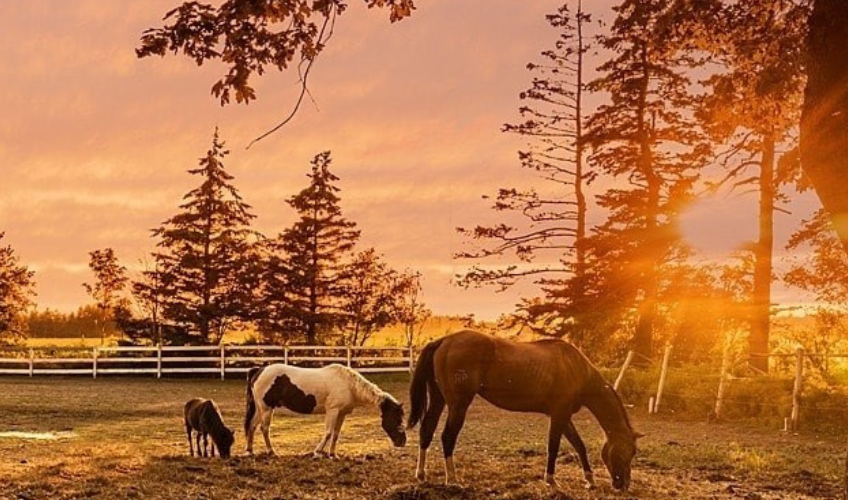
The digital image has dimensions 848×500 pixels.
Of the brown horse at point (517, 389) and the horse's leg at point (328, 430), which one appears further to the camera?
the horse's leg at point (328, 430)

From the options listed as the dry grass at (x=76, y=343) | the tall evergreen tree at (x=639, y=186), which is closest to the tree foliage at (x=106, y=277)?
the dry grass at (x=76, y=343)

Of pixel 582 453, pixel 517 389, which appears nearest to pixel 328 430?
pixel 517 389

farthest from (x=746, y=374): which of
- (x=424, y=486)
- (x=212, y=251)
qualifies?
(x=212, y=251)

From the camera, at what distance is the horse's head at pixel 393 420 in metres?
13.5

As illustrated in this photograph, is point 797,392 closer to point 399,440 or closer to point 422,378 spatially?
point 399,440

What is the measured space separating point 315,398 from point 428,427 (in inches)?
140

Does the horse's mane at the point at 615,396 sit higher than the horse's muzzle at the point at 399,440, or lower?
higher

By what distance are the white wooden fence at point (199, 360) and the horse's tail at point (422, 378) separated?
2284 centimetres

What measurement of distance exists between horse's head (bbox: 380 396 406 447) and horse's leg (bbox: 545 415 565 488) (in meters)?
3.42

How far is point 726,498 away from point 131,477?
7.10 meters

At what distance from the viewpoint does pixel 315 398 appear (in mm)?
13703

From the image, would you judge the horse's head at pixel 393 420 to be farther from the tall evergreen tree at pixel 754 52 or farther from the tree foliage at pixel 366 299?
the tree foliage at pixel 366 299

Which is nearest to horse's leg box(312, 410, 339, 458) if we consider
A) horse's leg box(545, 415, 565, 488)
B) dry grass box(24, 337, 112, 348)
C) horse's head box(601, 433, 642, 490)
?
horse's leg box(545, 415, 565, 488)

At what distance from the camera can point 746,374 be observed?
859 inches
